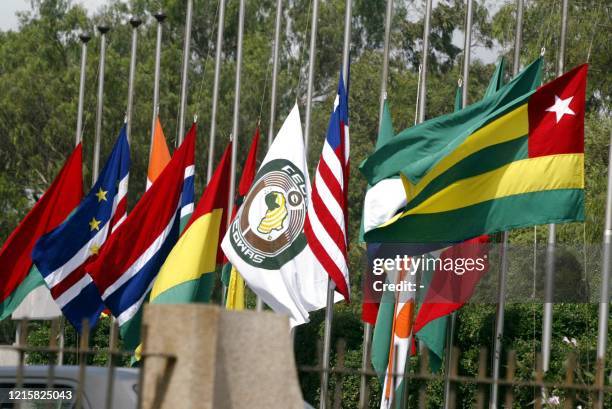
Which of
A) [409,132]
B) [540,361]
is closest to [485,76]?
[409,132]

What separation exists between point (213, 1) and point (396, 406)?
1110 inches

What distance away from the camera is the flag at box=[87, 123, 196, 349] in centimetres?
1432

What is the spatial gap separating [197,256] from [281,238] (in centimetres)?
124

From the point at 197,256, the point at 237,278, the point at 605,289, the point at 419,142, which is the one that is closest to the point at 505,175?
the point at 419,142

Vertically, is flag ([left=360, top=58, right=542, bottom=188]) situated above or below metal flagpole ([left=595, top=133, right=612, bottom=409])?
above

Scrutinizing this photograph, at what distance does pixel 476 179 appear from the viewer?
10844 mm

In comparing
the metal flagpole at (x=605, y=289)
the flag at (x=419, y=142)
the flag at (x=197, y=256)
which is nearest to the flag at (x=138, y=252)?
the flag at (x=197, y=256)

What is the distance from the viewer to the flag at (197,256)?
14047 millimetres

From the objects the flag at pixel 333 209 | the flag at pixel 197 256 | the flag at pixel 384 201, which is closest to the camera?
the flag at pixel 384 201

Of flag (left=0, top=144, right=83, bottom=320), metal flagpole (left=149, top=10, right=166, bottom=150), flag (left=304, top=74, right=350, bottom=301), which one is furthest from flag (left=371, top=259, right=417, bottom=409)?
metal flagpole (left=149, top=10, right=166, bottom=150)

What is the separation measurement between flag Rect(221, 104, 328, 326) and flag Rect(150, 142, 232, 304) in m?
0.85

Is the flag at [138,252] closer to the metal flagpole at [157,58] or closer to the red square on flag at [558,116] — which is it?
the metal flagpole at [157,58]

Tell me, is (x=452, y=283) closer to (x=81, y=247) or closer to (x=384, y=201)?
(x=384, y=201)

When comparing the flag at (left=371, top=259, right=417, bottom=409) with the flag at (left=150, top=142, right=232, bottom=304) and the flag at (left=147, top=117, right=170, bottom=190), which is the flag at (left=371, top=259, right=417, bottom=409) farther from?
the flag at (left=147, top=117, right=170, bottom=190)
